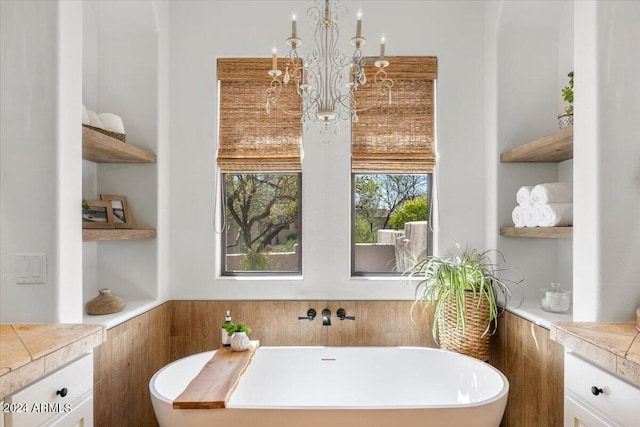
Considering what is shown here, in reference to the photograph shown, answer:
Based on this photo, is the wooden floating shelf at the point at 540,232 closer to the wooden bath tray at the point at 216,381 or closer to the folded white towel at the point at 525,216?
the folded white towel at the point at 525,216

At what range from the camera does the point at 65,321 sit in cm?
165

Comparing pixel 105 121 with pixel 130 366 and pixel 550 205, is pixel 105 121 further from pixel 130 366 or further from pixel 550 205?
pixel 550 205

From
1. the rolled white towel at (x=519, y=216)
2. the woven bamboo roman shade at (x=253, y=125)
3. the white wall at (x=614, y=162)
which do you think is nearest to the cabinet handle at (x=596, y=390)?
the white wall at (x=614, y=162)

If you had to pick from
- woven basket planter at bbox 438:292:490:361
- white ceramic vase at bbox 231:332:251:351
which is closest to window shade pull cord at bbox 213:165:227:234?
white ceramic vase at bbox 231:332:251:351

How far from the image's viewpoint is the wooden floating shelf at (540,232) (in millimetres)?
2043

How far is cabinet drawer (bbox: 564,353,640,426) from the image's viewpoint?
3.93 ft

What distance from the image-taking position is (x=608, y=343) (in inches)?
51.7

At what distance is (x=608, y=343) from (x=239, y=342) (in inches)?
73.3

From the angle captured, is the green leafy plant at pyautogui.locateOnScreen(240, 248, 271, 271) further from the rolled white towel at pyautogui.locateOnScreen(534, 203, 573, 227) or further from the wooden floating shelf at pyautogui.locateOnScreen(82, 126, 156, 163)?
the rolled white towel at pyautogui.locateOnScreen(534, 203, 573, 227)

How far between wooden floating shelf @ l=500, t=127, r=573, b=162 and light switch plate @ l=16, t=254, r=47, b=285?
2.45m

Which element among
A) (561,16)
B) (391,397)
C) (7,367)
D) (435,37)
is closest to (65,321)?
(7,367)

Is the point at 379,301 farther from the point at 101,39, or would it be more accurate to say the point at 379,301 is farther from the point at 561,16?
the point at 101,39

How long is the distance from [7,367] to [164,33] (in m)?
2.37

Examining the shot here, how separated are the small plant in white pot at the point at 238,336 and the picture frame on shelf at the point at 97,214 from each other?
0.99 meters
